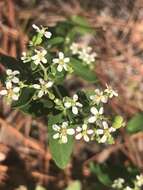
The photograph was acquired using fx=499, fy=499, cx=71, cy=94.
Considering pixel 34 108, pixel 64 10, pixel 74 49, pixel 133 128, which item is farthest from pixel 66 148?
pixel 64 10

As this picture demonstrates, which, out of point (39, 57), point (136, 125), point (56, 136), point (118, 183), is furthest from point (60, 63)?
point (118, 183)

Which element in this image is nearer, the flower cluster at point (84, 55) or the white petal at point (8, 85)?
the white petal at point (8, 85)

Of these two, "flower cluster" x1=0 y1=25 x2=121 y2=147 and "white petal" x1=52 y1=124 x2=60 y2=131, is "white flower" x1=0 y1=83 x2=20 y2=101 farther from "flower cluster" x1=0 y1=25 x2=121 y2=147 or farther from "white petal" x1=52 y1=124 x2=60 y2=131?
"white petal" x1=52 y1=124 x2=60 y2=131

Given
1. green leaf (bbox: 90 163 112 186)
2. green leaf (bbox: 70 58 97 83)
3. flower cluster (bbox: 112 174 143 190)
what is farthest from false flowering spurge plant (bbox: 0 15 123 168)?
green leaf (bbox: 90 163 112 186)

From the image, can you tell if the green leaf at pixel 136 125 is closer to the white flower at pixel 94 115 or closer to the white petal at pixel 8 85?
the white flower at pixel 94 115

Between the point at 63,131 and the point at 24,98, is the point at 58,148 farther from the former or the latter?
the point at 24,98

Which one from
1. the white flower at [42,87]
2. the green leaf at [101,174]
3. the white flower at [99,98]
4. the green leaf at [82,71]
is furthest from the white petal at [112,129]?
the green leaf at [101,174]

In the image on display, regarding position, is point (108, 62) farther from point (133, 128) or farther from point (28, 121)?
point (133, 128)
